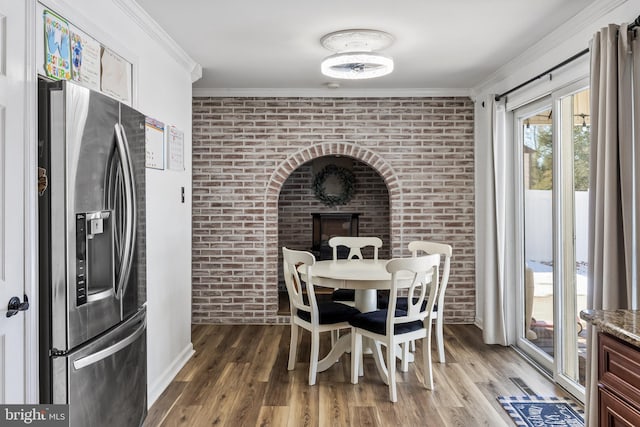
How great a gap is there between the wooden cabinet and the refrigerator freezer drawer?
79.1 inches

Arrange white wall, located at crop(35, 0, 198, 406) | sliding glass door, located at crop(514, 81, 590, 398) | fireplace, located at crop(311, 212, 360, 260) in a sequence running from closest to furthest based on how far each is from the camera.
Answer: white wall, located at crop(35, 0, 198, 406), sliding glass door, located at crop(514, 81, 590, 398), fireplace, located at crop(311, 212, 360, 260)

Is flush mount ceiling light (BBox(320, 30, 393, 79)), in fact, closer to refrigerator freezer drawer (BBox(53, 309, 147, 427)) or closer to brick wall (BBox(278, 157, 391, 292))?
refrigerator freezer drawer (BBox(53, 309, 147, 427))

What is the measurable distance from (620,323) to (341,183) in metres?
4.74

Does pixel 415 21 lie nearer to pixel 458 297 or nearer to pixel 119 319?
pixel 119 319

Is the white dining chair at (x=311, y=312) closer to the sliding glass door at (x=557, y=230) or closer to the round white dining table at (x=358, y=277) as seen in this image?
the round white dining table at (x=358, y=277)

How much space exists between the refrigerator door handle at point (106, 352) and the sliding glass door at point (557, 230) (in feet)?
9.13

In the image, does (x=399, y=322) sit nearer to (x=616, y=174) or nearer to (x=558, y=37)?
A: (x=616, y=174)

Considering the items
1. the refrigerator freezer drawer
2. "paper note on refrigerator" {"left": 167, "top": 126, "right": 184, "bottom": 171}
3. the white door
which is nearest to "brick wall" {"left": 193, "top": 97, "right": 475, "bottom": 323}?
"paper note on refrigerator" {"left": 167, "top": 126, "right": 184, "bottom": 171}

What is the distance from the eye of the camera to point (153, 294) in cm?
310

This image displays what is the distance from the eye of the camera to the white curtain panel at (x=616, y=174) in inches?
91.0

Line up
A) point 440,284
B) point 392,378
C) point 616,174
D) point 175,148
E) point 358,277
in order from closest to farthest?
point 616,174, point 392,378, point 358,277, point 175,148, point 440,284

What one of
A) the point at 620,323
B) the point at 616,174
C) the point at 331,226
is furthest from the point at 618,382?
the point at 331,226

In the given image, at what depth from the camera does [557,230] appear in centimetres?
334

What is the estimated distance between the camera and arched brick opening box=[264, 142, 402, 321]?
4.97 m
